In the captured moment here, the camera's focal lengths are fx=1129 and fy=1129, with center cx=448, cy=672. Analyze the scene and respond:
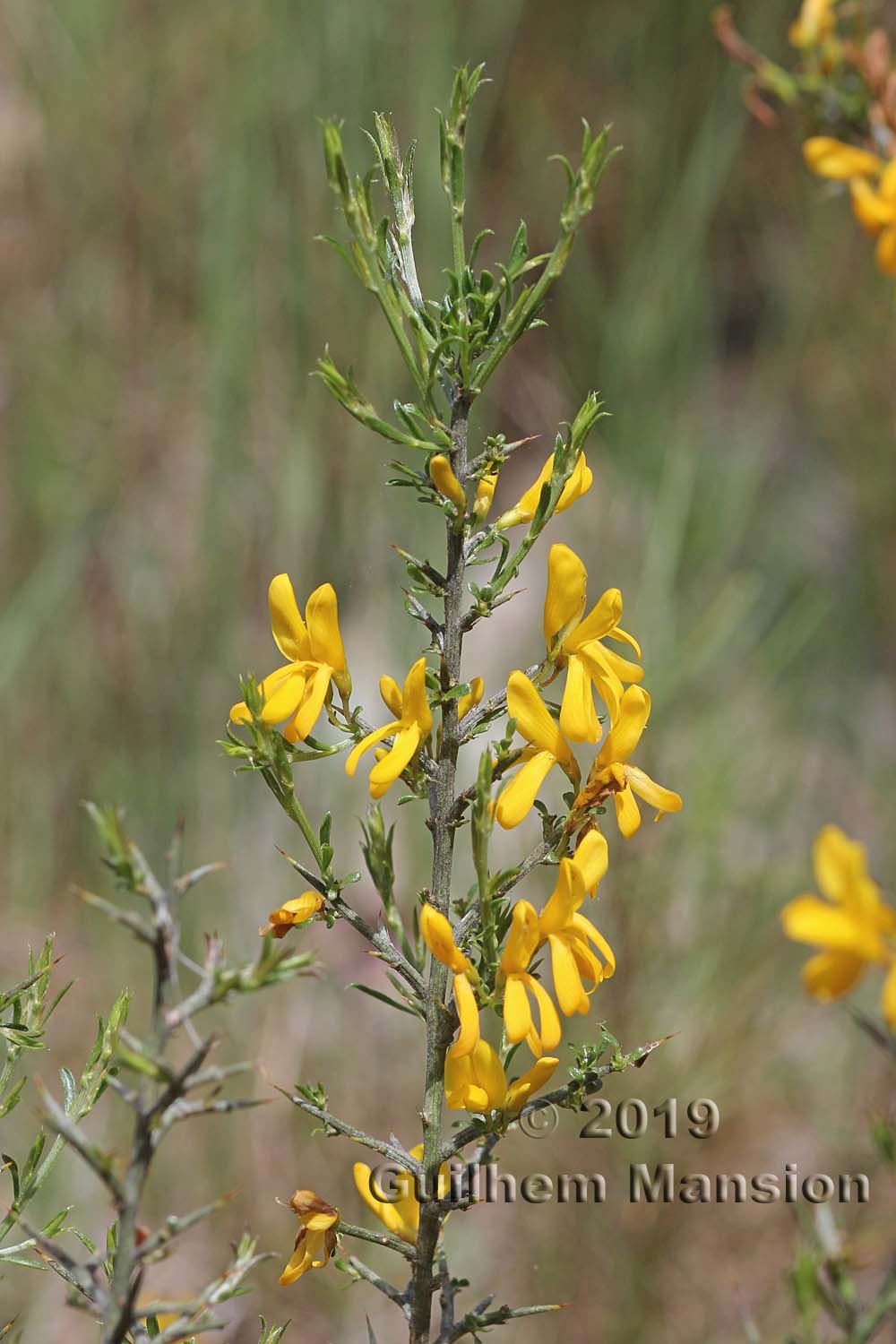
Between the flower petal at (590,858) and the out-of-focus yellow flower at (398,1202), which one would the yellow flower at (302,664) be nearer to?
the flower petal at (590,858)

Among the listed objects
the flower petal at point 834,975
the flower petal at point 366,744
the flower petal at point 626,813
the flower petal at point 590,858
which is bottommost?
the flower petal at point 834,975

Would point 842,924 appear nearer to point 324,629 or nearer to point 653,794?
point 653,794

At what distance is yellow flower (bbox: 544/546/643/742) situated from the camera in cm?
91

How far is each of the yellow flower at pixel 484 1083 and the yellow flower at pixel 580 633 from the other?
0.84 ft

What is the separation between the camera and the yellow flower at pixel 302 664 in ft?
2.92

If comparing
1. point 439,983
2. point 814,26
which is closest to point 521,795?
point 439,983

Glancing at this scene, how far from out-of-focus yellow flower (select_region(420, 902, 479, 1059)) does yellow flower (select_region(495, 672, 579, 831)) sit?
85mm

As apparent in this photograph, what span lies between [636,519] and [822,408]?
111 cm

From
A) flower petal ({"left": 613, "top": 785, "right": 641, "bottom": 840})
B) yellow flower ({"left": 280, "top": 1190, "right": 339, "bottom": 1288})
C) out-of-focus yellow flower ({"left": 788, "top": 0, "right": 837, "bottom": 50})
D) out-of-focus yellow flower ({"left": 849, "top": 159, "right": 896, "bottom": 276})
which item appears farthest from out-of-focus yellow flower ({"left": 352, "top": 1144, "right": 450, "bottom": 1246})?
out-of-focus yellow flower ({"left": 788, "top": 0, "right": 837, "bottom": 50})

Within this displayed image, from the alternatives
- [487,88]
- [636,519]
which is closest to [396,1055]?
[636,519]

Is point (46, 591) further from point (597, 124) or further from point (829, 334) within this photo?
point (829, 334)

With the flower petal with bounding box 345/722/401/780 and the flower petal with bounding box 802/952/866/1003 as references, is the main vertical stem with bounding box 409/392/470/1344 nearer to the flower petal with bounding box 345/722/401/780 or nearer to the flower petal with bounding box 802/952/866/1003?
the flower petal with bounding box 345/722/401/780

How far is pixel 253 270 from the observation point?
3336 millimetres

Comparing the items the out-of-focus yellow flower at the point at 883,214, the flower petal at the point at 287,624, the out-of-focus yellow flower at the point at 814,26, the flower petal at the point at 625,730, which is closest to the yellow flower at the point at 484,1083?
the flower petal at the point at 625,730
